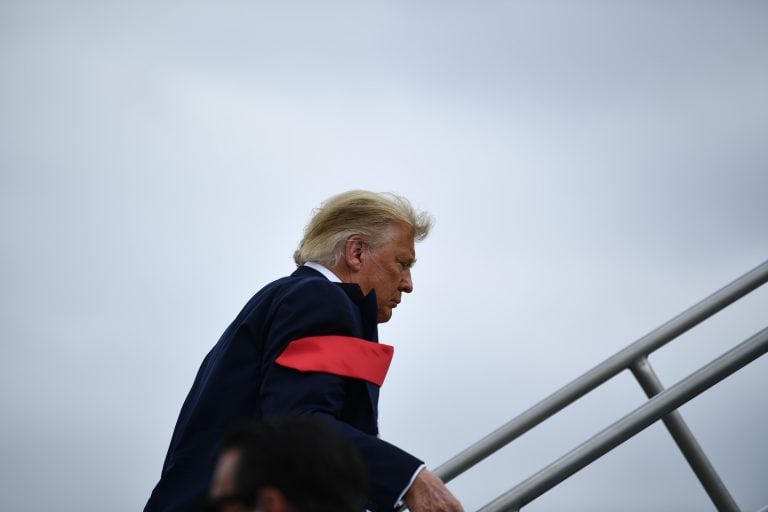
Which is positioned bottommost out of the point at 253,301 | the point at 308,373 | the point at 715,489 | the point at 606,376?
the point at 715,489

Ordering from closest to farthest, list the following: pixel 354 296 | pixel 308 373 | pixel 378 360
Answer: pixel 308 373
pixel 378 360
pixel 354 296

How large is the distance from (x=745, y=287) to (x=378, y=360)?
2.44ft

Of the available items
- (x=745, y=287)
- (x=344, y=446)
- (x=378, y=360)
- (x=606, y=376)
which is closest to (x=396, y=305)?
(x=378, y=360)

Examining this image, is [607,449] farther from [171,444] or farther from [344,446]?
[171,444]

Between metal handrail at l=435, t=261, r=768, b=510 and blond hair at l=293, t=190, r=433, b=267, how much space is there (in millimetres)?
531

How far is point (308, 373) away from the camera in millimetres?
1759

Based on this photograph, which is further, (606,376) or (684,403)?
(606,376)

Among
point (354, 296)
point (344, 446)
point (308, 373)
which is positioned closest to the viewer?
point (344, 446)

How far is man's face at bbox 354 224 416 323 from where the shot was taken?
2.25m

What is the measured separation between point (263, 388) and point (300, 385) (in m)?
0.09

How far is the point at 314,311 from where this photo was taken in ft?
6.11

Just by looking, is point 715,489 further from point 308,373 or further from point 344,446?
point 344,446

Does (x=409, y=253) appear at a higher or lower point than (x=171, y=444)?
higher

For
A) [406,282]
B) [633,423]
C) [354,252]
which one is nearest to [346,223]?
→ [354,252]
